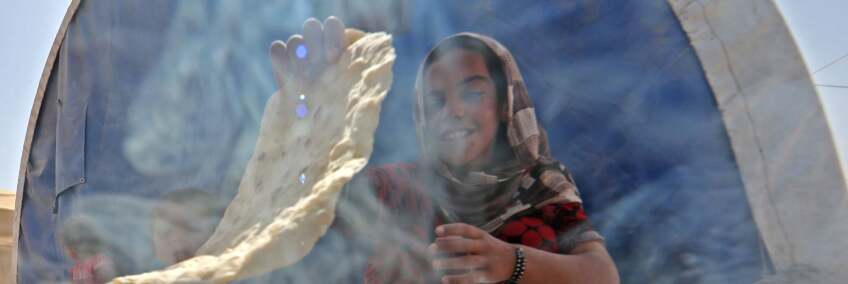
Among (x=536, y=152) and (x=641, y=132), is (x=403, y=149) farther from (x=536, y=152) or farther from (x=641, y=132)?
(x=641, y=132)

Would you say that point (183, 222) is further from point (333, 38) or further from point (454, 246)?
point (454, 246)

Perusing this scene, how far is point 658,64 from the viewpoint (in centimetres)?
180

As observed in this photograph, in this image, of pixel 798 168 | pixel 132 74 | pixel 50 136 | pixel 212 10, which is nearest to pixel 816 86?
pixel 798 168

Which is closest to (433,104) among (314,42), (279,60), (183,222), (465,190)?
(465,190)

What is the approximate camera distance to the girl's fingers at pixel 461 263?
1632 millimetres

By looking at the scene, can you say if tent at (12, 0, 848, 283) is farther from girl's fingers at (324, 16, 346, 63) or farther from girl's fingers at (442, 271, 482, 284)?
girl's fingers at (442, 271, 482, 284)

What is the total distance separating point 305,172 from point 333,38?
32cm

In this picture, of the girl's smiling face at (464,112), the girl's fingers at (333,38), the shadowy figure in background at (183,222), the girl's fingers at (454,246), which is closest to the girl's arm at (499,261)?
the girl's fingers at (454,246)

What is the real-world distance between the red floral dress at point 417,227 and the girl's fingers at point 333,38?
0.26 metres

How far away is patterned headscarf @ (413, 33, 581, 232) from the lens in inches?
68.7

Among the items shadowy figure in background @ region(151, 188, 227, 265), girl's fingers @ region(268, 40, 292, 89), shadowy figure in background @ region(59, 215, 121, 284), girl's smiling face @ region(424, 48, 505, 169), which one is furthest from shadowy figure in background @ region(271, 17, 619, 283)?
shadowy figure in background @ region(59, 215, 121, 284)

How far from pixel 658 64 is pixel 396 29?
1.91 ft

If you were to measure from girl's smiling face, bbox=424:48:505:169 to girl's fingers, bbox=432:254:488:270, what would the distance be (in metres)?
0.21

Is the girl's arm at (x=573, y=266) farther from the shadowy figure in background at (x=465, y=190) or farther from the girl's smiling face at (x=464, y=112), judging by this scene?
the girl's smiling face at (x=464, y=112)
